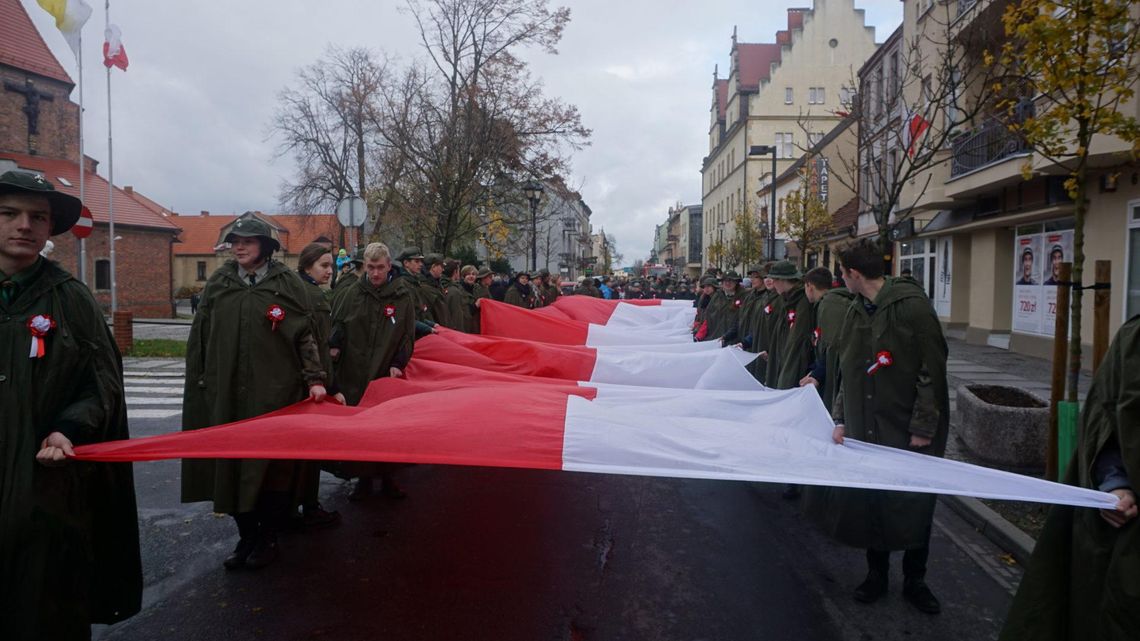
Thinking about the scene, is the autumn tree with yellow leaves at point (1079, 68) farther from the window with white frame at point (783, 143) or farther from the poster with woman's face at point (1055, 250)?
the window with white frame at point (783, 143)

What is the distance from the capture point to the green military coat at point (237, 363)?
4.59m

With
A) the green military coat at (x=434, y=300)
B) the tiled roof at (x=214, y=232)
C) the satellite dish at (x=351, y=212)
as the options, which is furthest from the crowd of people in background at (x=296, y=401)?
the tiled roof at (x=214, y=232)

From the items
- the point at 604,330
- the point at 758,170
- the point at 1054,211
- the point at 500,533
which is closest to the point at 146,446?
the point at 500,533

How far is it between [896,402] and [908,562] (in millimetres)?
1014

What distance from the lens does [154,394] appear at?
1241 centimetres

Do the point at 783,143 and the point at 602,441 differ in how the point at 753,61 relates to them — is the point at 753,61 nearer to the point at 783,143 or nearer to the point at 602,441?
the point at 783,143

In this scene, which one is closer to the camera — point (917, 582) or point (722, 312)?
point (917, 582)

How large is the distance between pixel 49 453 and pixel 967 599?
489cm

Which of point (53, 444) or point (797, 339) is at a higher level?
point (797, 339)

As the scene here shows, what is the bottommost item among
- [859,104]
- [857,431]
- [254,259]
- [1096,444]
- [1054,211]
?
[857,431]

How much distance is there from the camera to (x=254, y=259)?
471 cm

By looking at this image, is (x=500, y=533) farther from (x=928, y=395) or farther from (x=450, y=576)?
(x=928, y=395)

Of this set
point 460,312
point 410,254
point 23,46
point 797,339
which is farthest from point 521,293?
point 23,46

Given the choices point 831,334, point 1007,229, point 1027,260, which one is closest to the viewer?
point 831,334
